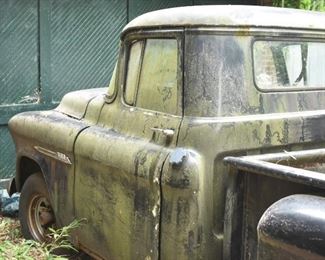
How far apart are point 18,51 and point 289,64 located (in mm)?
4723

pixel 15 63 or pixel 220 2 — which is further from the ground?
pixel 220 2

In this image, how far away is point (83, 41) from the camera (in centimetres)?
809

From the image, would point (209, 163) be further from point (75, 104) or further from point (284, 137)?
point (75, 104)

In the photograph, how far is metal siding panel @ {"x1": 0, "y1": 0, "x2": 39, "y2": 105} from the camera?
748 centimetres

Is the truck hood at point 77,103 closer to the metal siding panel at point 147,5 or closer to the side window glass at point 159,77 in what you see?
the side window glass at point 159,77

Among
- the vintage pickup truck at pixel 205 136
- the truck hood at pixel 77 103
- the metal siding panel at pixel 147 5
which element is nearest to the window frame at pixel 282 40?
the vintage pickup truck at pixel 205 136

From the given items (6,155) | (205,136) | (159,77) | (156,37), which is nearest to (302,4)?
(6,155)

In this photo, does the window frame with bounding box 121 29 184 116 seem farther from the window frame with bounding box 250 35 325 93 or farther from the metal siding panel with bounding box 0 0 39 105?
the metal siding panel with bounding box 0 0 39 105

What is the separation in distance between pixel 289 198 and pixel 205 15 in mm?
1265

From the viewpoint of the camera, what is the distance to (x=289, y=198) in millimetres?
2688

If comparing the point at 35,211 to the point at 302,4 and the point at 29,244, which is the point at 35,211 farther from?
the point at 302,4

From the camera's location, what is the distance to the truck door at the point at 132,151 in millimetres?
3480

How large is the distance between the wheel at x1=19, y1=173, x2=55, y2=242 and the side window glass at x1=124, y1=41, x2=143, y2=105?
56.5 inches

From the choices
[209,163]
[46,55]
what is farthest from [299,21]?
[46,55]
